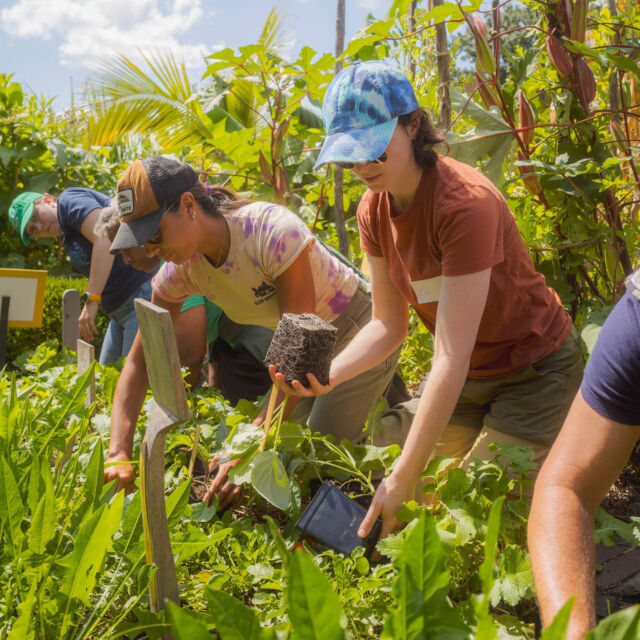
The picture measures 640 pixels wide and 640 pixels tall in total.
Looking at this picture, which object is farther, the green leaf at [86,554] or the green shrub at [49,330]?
the green shrub at [49,330]

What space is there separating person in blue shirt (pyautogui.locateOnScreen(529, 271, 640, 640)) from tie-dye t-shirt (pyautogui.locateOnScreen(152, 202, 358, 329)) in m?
1.16

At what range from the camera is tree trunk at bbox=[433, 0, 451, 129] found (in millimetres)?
2309

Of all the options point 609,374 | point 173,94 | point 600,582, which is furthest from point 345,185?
point 173,94

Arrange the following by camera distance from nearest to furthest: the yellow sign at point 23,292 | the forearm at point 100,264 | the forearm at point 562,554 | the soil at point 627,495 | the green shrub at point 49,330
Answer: the forearm at point 562,554
the soil at point 627,495
the yellow sign at point 23,292
the forearm at point 100,264
the green shrub at point 49,330

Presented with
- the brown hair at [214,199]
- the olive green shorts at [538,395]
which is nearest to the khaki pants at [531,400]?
the olive green shorts at [538,395]

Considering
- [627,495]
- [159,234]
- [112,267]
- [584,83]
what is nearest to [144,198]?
[159,234]

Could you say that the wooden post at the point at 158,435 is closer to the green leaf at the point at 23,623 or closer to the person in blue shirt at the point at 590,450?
the green leaf at the point at 23,623

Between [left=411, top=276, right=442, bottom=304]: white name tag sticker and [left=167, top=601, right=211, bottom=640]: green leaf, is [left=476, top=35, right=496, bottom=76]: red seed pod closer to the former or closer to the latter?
[left=411, top=276, right=442, bottom=304]: white name tag sticker

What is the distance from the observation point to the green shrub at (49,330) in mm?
5449

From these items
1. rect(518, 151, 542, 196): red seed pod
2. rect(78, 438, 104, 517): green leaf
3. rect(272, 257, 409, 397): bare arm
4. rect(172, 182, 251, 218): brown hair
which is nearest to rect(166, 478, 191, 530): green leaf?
rect(78, 438, 104, 517): green leaf

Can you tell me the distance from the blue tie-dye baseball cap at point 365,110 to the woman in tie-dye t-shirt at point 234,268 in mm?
560

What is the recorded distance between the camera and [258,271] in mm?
2055


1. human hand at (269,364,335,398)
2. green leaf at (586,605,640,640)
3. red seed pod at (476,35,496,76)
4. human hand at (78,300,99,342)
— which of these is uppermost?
red seed pod at (476,35,496,76)

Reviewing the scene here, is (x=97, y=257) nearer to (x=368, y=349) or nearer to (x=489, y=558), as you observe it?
(x=368, y=349)
